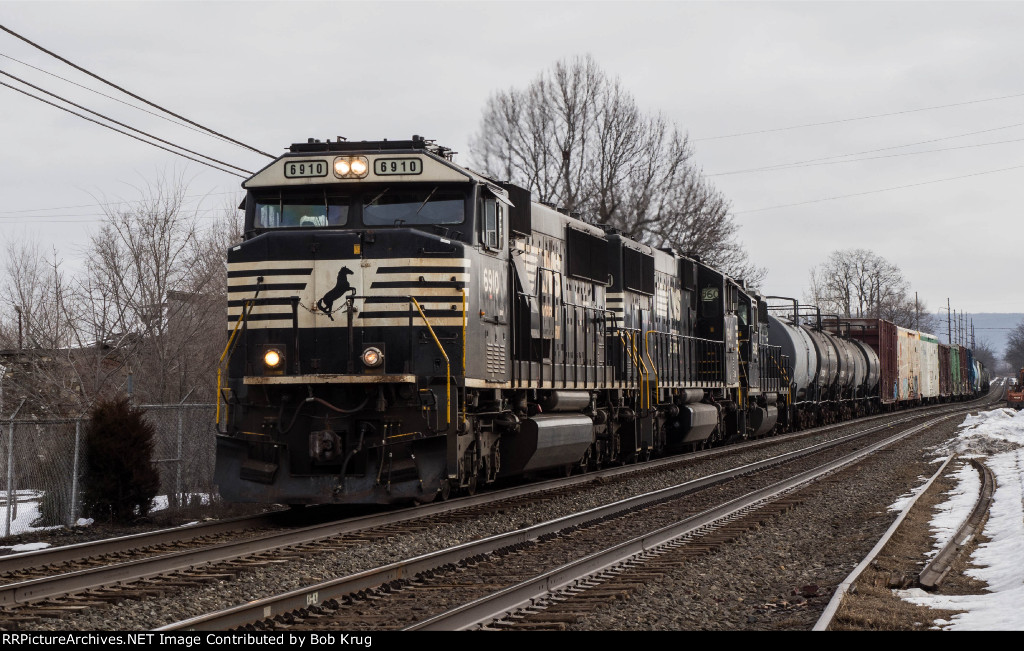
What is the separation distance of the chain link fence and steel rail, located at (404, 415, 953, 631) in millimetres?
6386

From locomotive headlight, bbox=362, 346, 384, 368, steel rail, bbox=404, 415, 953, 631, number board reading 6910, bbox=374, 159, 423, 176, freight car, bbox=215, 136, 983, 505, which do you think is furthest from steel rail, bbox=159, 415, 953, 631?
number board reading 6910, bbox=374, 159, 423, 176

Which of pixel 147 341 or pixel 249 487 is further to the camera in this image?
pixel 147 341

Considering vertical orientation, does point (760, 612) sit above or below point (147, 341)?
below

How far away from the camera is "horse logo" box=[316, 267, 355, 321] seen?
38.8 ft

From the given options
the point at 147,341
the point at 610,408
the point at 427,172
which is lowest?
the point at 610,408

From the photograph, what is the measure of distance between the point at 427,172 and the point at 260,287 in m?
2.27

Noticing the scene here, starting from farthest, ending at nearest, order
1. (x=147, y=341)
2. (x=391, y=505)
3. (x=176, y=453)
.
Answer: (x=147, y=341) < (x=176, y=453) < (x=391, y=505)

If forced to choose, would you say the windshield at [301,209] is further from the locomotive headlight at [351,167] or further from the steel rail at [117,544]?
the steel rail at [117,544]

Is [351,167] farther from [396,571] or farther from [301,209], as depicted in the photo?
[396,571]

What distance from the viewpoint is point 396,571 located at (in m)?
8.20

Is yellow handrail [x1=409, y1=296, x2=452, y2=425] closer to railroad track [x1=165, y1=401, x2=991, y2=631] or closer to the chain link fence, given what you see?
railroad track [x1=165, y1=401, x2=991, y2=631]

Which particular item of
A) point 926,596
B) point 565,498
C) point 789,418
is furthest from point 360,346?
point 789,418

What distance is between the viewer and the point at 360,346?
38.6ft
